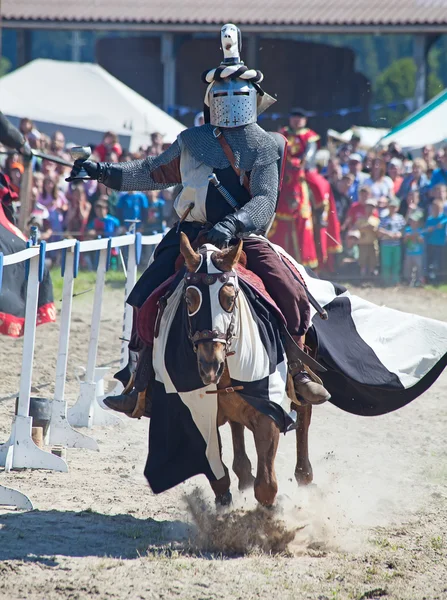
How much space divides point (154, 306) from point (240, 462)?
116 cm

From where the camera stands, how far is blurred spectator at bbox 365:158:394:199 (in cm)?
1405

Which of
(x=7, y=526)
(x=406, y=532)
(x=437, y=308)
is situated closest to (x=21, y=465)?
(x=7, y=526)

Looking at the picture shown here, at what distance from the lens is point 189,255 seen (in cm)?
489

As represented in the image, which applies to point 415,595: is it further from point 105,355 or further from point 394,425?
point 105,355

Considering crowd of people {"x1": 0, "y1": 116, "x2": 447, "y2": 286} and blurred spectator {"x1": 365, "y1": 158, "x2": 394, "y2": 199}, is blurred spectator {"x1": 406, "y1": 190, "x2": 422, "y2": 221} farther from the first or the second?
blurred spectator {"x1": 365, "y1": 158, "x2": 394, "y2": 199}

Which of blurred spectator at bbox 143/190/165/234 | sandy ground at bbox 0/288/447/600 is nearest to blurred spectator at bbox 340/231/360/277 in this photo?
blurred spectator at bbox 143/190/165/234

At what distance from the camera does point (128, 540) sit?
5074mm

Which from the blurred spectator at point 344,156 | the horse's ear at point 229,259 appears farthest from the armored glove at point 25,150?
the blurred spectator at point 344,156

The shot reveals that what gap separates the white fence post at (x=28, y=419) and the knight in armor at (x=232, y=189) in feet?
2.64

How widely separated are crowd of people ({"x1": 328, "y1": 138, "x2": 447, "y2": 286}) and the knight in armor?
840cm

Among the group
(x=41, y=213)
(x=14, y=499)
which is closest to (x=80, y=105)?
(x=41, y=213)

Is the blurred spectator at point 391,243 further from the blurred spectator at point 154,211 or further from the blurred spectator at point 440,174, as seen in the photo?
the blurred spectator at point 154,211

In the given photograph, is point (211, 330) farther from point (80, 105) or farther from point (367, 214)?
point (80, 105)

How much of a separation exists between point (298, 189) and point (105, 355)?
499 centimetres
